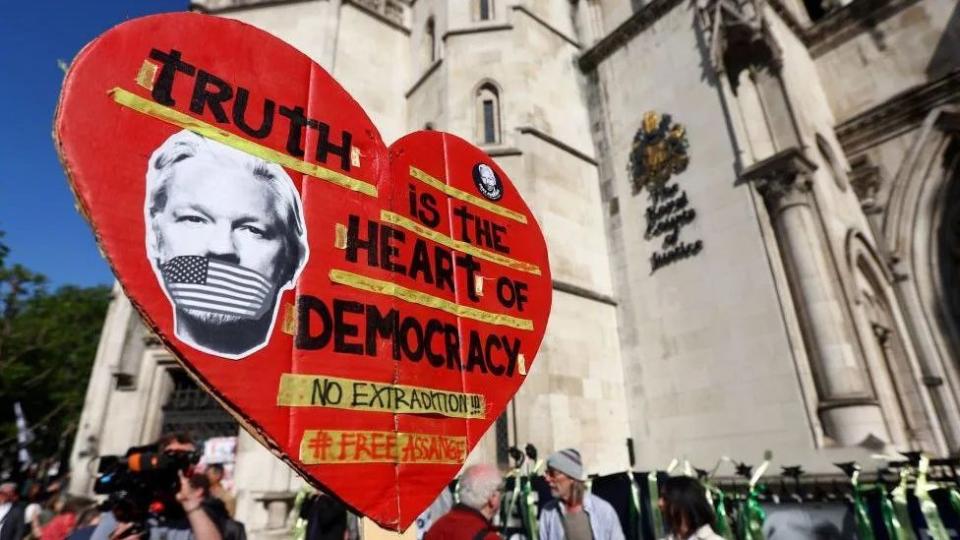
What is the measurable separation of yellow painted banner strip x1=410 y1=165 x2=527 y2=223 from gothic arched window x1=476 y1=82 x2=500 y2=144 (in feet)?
28.2

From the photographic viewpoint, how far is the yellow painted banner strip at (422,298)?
1.41m

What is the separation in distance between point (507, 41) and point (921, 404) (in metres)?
11.6

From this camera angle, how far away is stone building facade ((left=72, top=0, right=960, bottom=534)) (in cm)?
793

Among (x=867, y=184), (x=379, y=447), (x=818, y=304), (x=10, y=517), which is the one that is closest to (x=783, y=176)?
(x=818, y=304)

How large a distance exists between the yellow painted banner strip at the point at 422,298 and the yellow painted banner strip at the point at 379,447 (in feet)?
1.38

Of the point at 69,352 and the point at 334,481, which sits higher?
the point at 69,352

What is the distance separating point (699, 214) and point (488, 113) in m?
5.01

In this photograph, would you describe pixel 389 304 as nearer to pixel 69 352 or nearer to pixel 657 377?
pixel 657 377

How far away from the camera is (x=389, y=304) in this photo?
1.50 meters

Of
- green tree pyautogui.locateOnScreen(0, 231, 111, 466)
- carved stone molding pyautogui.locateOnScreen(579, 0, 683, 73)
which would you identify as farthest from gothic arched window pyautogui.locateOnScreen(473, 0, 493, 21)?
green tree pyautogui.locateOnScreen(0, 231, 111, 466)

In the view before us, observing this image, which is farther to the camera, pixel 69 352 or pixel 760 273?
pixel 69 352

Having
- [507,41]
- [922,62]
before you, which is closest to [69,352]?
[507,41]

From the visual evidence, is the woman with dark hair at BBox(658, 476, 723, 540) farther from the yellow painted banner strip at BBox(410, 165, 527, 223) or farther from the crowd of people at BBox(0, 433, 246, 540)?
the crowd of people at BBox(0, 433, 246, 540)

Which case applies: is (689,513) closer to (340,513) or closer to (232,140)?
(232,140)
